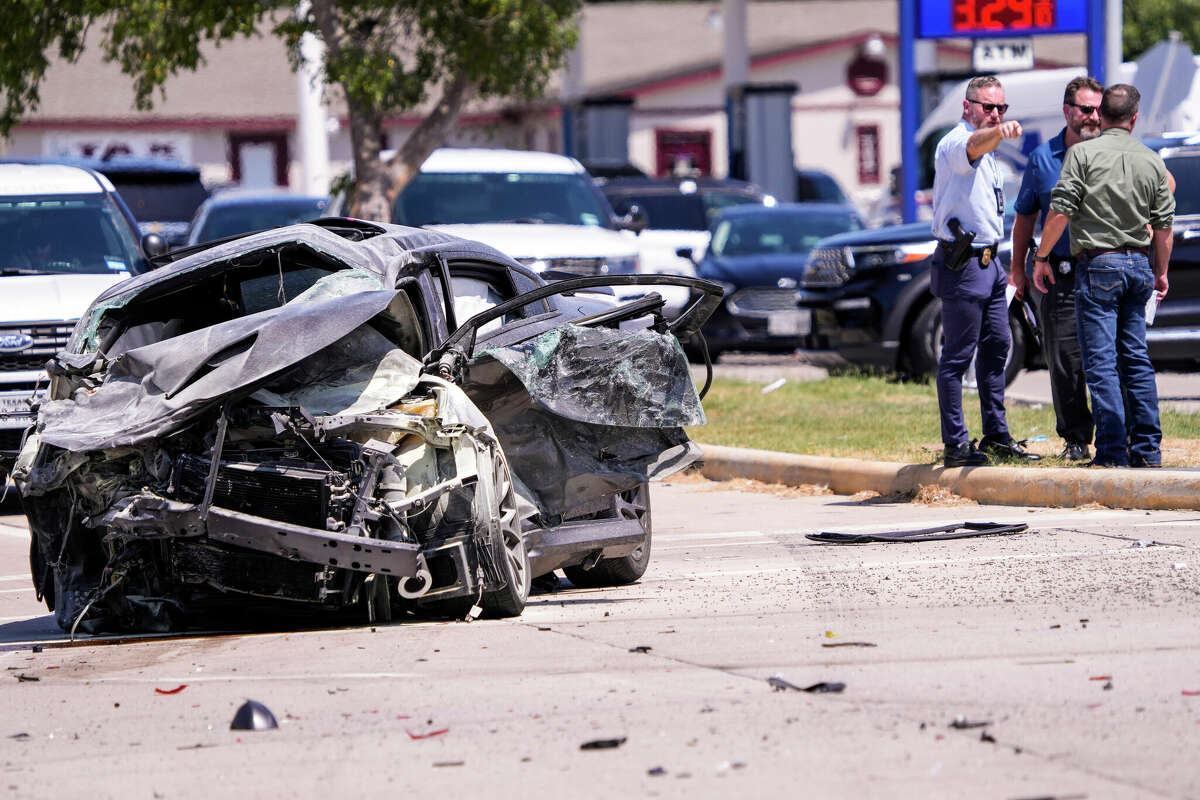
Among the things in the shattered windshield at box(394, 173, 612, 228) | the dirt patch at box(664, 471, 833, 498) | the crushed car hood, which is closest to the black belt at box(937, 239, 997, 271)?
the dirt patch at box(664, 471, 833, 498)

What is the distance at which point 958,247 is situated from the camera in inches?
385

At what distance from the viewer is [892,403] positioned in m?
14.3

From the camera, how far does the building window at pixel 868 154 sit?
2018 inches

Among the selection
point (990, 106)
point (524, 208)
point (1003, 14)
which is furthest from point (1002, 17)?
point (990, 106)

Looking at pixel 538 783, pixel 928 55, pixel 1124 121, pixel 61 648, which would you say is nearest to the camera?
pixel 538 783

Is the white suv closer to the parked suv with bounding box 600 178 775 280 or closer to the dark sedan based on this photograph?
the dark sedan

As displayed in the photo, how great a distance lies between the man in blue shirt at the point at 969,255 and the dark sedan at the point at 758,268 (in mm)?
7953

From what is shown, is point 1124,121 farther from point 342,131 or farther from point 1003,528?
point 342,131

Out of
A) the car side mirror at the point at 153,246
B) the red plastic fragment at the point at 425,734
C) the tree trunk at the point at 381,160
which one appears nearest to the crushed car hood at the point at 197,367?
the red plastic fragment at the point at 425,734

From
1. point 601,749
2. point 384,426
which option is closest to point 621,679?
point 601,749

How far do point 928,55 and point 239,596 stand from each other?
4226 centimetres

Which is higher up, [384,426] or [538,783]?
[384,426]

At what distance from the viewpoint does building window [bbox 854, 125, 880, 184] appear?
168 ft

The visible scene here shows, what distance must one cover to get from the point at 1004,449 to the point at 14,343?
5.88m
